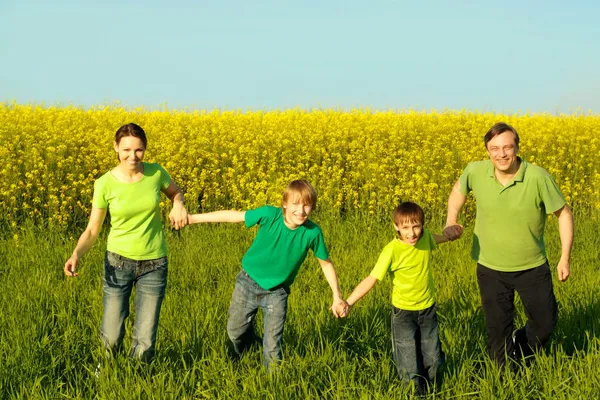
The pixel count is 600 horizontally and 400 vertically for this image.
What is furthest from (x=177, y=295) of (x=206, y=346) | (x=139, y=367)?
(x=139, y=367)

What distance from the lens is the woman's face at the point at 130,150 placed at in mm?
4188

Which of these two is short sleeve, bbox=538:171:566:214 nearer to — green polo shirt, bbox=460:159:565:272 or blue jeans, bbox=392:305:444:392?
green polo shirt, bbox=460:159:565:272

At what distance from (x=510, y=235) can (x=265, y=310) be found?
171cm

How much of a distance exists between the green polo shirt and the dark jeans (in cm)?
7

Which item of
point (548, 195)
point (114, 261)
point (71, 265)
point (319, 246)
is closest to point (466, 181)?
point (548, 195)

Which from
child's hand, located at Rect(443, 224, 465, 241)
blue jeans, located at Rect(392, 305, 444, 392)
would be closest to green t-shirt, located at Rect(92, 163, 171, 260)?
blue jeans, located at Rect(392, 305, 444, 392)

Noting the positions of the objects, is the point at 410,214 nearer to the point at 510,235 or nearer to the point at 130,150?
the point at 510,235

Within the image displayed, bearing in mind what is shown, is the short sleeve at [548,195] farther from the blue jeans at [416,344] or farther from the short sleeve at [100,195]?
the short sleeve at [100,195]

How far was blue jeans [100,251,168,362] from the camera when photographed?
168 inches

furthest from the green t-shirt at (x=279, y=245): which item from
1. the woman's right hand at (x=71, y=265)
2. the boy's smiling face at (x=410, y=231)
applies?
the woman's right hand at (x=71, y=265)

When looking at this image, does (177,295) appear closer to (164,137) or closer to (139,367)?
(139,367)

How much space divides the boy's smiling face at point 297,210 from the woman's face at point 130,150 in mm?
968

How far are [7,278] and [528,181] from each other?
230 inches

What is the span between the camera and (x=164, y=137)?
12.8m
